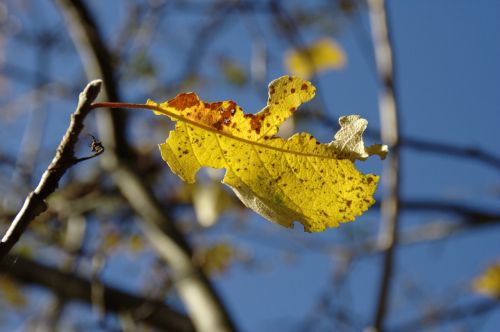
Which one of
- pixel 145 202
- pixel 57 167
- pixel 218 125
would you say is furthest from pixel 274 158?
pixel 145 202

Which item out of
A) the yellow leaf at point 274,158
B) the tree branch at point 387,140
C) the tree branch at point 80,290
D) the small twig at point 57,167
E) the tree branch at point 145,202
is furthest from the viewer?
the tree branch at point 80,290

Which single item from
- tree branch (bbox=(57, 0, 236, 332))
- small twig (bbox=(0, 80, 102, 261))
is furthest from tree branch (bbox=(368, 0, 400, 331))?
small twig (bbox=(0, 80, 102, 261))

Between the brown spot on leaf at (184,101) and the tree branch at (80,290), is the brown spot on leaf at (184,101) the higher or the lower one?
the lower one

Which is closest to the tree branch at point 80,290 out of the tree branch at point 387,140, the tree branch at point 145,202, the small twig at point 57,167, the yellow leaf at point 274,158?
the tree branch at point 145,202

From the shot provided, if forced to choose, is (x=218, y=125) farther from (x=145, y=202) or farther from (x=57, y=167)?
(x=145, y=202)

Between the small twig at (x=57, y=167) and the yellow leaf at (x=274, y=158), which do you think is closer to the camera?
the small twig at (x=57, y=167)

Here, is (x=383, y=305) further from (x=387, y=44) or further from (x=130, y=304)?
(x=130, y=304)

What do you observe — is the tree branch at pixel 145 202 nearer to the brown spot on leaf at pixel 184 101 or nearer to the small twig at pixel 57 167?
the brown spot on leaf at pixel 184 101
